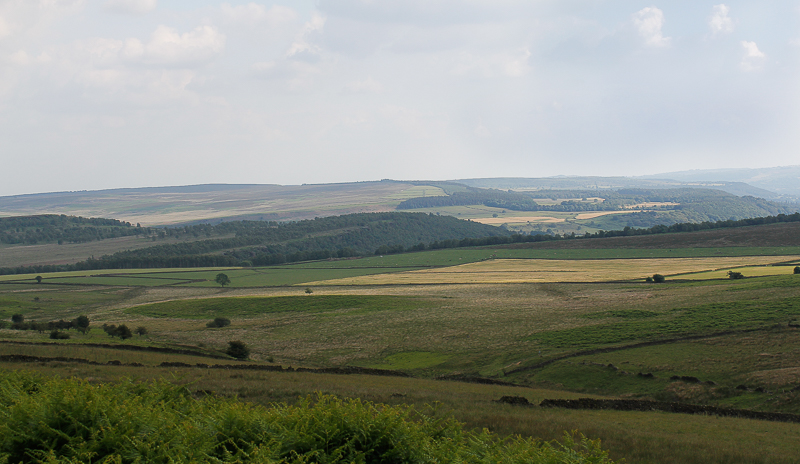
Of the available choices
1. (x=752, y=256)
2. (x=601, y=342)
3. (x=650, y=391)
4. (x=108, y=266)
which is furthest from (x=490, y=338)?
(x=108, y=266)

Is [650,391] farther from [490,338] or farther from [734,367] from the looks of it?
[490,338]

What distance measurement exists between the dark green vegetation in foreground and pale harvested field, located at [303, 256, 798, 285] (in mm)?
81382

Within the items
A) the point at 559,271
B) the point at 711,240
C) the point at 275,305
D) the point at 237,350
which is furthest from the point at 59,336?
the point at 711,240

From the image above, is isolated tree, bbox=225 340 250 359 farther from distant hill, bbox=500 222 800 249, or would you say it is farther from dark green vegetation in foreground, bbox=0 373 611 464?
distant hill, bbox=500 222 800 249

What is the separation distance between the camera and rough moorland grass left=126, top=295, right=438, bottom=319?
71.1m

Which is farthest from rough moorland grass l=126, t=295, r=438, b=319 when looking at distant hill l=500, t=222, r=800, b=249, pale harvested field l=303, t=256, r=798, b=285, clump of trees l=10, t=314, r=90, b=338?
distant hill l=500, t=222, r=800, b=249

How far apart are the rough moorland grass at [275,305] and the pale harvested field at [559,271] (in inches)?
865

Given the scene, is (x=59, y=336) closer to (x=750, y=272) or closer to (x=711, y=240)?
(x=750, y=272)

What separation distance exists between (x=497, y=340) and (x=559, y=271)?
5654 cm

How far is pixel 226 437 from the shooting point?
31.9 feet

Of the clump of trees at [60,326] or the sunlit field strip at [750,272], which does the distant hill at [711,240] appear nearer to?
the sunlit field strip at [750,272]

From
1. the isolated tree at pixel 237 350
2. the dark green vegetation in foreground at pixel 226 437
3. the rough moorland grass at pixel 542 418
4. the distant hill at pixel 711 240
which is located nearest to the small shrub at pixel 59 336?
the isolated tree at pixel 237 350

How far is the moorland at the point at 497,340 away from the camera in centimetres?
1927

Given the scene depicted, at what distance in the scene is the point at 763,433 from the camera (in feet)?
58.5
